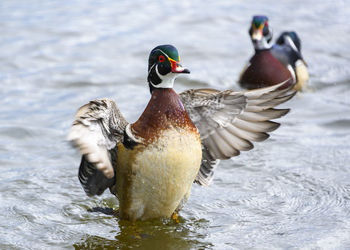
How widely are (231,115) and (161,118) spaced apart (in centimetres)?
75

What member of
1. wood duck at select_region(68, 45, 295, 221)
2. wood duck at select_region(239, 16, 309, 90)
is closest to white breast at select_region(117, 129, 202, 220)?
wood duck at select_region(68, 45, 295, 221)

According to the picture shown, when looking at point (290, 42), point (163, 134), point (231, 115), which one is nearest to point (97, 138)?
point (163, 134)

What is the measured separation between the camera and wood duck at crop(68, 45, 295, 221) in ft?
15.9

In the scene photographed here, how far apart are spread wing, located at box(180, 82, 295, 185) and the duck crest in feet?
0.94

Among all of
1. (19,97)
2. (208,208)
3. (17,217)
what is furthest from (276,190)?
(19,97)

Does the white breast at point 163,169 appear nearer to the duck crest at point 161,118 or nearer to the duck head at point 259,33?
the duck crest at point 161,118

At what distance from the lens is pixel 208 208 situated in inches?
230

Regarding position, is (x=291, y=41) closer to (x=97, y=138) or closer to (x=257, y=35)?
(x=257, y=35)

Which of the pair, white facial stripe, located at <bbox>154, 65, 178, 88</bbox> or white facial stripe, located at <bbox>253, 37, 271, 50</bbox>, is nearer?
white facial stripe, located at <bbox>154, 65, 178, 88</bbox>

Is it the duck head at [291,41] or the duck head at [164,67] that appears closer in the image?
the duck head at [164,67]

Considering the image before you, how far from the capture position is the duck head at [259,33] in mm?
9562

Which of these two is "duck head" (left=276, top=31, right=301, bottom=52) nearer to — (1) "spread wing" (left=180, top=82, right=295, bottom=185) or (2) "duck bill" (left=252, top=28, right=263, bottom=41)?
(2) "duck bill" (left=252, top=28, right=263, bottom=41)

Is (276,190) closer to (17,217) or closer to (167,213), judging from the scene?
(167,213)

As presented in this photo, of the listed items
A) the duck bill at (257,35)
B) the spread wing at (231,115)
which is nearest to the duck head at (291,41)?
the duck bill at (257,35)
